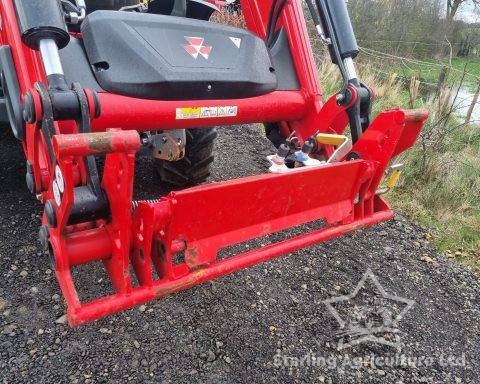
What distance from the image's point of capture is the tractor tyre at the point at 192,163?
3.16 meters

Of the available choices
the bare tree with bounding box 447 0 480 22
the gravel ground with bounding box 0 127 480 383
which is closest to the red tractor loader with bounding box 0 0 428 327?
the gravel ground with bounding box 0 127 480 383

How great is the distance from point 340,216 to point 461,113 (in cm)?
575

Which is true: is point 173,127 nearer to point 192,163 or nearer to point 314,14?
point 192,163

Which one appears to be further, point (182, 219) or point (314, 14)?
point (314, 14)

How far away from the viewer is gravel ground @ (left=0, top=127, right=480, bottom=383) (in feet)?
6.46

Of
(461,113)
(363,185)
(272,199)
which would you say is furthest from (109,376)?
(461,113)

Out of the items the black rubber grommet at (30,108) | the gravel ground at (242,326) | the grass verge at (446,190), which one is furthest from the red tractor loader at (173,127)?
the grass verge at (446,190)

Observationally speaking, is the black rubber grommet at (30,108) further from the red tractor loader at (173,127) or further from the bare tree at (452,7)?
the bare tree at (452,7)

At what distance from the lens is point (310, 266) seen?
Result: 2855 mm

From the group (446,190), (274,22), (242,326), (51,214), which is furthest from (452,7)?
(51,214)

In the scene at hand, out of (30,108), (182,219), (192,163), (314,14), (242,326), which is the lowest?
(242,326)

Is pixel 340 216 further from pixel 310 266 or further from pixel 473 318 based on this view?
pixel 473 318

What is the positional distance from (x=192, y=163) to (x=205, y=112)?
1.03 m

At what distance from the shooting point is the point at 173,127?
2273mm
